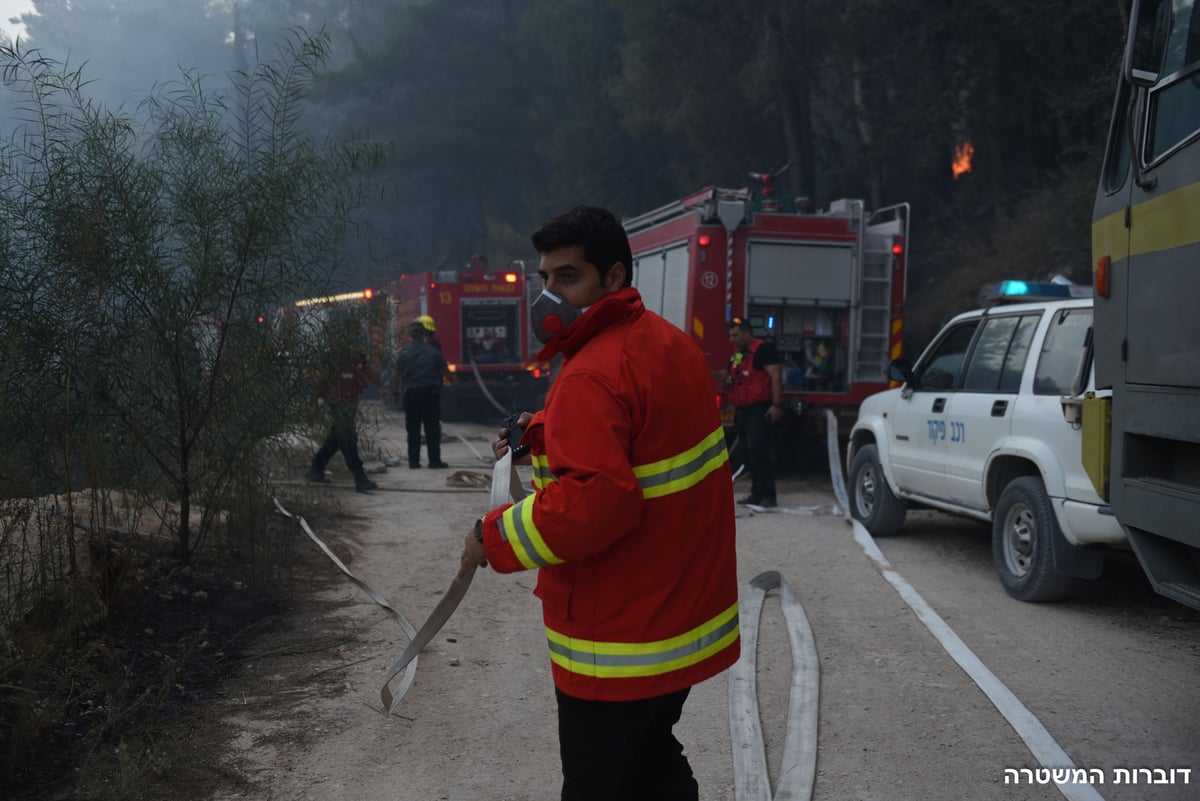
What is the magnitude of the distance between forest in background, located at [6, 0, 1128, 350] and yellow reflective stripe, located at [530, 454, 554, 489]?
4.81m

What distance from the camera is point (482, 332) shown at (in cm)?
2198

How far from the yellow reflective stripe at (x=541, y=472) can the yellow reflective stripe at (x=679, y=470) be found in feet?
0.73

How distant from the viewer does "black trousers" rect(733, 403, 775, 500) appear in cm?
1058

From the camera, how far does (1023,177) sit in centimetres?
2225

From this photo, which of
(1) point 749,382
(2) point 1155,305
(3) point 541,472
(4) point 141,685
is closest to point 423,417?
(1) point 749,382

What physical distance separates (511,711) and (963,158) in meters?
22.5

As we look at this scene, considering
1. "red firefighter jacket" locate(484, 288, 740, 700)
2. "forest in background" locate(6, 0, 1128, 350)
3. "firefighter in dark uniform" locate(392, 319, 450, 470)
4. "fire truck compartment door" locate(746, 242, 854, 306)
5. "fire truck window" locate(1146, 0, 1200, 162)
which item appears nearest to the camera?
"red firefighter jacket" locate(484, 288, 740, 700)

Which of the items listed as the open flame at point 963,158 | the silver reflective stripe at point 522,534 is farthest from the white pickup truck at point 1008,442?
the open flame at point 963,158

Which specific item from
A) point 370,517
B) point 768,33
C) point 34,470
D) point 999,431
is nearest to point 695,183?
point 768,33

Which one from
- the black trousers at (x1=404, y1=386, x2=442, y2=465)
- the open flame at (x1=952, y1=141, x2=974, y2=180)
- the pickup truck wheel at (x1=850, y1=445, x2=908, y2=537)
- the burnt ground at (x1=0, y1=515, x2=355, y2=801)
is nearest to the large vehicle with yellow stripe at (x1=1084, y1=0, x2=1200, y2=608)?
the burnt ground at (x1=0, y1=515, x2=355, y2=801)

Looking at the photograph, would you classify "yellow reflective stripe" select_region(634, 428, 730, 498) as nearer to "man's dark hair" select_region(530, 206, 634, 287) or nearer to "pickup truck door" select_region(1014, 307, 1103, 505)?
"man's dark hair" select_region(530, 206, 634, 287)

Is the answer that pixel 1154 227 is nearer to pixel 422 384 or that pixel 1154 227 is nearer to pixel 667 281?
pixel 667 281

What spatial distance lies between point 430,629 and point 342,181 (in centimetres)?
434

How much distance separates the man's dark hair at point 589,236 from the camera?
2.64 m
